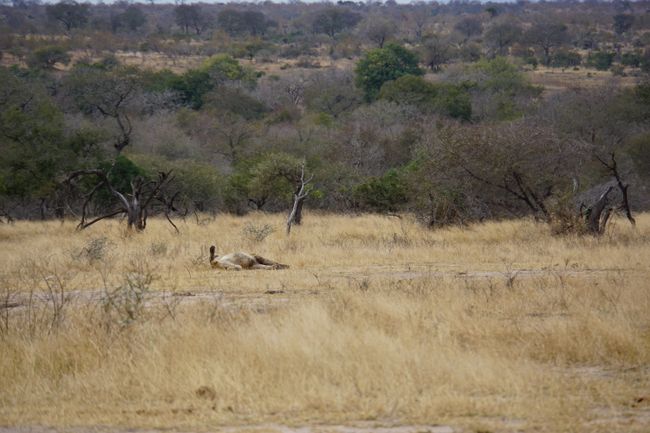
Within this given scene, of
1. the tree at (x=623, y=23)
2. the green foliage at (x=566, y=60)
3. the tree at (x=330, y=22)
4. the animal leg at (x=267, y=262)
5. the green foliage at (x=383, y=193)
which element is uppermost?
the tree at (x=623, y=23)

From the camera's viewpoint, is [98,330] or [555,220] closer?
[98,330]

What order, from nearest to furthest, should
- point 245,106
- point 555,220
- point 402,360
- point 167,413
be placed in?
point 167,413, point 402,360, point 555,220, point 245,106

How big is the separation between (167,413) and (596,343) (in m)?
3.72

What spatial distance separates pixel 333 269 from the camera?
475 inches

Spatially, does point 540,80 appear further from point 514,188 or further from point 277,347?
point 277,347

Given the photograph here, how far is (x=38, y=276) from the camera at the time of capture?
11.8m

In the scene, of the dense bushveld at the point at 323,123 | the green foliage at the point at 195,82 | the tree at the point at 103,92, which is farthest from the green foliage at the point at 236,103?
the tree at the point at 103,92

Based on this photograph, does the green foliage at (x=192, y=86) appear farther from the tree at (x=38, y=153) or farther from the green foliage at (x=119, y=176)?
the green foliage at (x=119, y=176)

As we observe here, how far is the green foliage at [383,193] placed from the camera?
83.5ft

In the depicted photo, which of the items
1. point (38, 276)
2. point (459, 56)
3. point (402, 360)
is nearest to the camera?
point (402, 360)

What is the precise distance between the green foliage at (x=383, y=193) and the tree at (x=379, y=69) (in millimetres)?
29686

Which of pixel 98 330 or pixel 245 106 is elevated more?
pixel 98 330

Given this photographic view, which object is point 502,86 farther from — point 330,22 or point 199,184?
point 330,22

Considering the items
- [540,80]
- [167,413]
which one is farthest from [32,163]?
[540,80]
